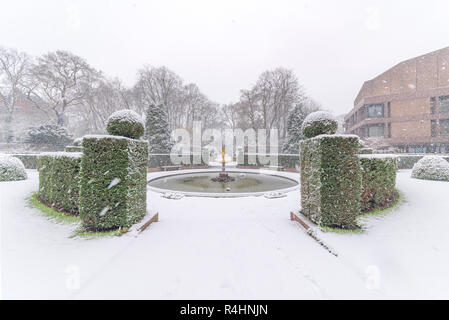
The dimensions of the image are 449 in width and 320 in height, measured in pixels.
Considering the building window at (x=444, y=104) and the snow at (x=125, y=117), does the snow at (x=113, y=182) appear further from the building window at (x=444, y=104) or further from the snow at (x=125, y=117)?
the building window at (x=444, y=104)

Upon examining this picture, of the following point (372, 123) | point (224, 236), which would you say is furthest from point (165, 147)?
point (372, 123)

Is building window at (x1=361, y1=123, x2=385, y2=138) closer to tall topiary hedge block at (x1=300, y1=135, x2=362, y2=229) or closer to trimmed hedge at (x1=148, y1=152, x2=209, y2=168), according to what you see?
trimmed hedge at (x1=148, y1=152, x2=209, y2=168)

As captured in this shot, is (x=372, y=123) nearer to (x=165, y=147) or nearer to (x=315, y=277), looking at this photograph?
(x=165, y=147)

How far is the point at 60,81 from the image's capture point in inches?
820

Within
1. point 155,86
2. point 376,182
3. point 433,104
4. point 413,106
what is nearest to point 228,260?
point 376,182

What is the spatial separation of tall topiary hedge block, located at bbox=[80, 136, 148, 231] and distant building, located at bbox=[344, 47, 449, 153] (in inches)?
1428

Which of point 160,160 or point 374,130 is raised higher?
point 374,130

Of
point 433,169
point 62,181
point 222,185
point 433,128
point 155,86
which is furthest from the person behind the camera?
point 433,128

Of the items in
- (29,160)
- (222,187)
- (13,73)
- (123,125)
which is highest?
(13,73)

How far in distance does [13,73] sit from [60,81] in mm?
5617

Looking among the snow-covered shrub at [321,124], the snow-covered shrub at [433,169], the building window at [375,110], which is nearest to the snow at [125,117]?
the snow-covered shrub at [321,124]

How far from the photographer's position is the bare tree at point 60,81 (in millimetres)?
19859

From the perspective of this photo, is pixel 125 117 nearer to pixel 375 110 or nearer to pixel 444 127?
pixel 375 110

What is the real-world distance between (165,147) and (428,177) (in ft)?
64.9
